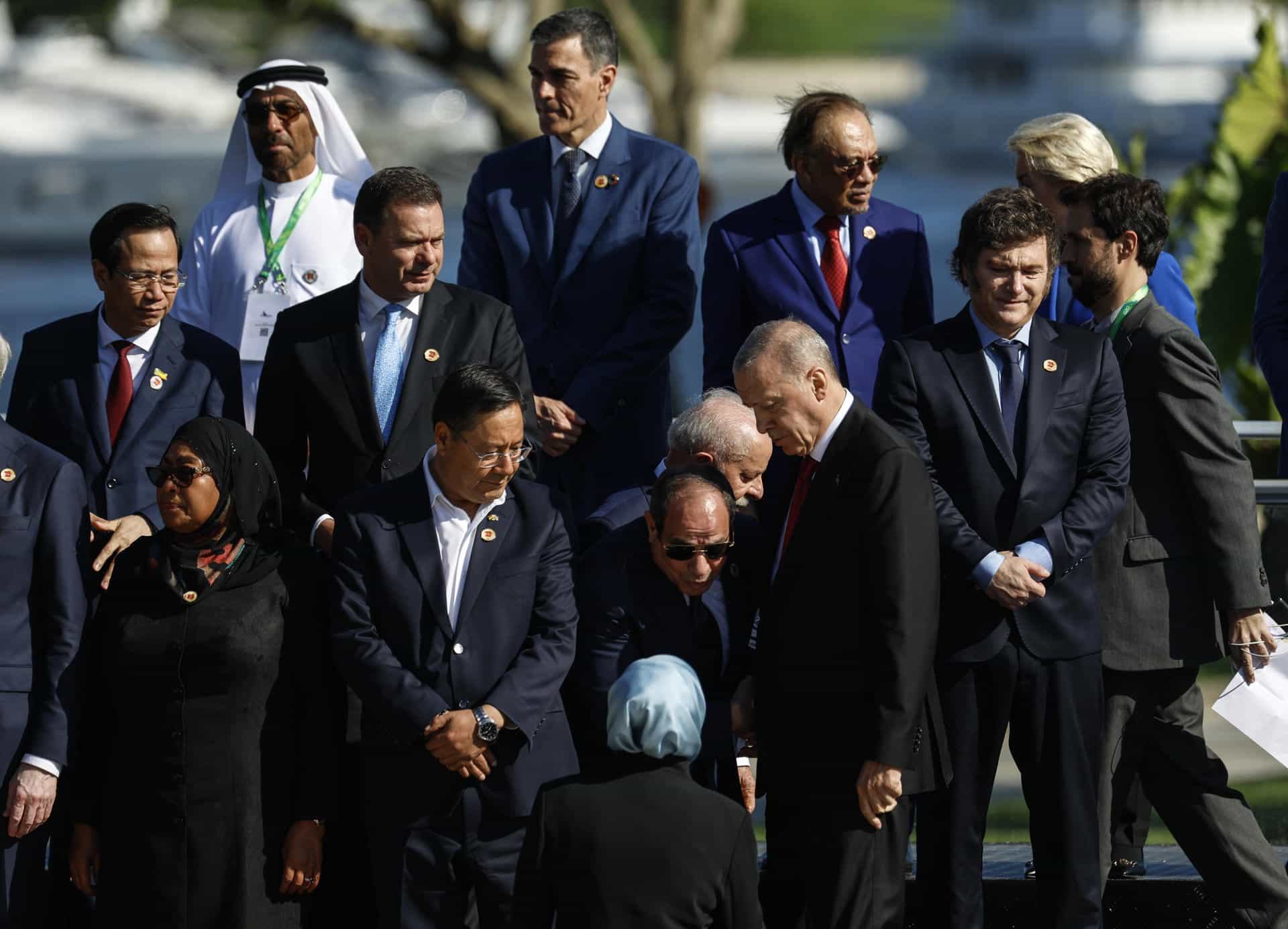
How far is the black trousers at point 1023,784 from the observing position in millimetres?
4797

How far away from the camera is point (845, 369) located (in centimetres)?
536

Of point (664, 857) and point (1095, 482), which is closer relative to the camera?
point (664, 857)

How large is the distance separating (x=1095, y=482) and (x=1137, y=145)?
5.43 m

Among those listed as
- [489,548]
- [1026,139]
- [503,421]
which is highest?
[1026,139]

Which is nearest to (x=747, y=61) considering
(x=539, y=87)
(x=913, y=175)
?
(x=913, y=175)

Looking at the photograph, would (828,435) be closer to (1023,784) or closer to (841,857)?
(841,857)

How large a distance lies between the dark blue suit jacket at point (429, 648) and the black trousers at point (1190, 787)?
1.53 m

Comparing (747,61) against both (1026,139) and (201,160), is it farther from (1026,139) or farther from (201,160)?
(1026,139)

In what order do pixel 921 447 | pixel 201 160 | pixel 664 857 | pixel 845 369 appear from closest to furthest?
pixel 664 857 < pixel 921 447 < pixel 845 369 < pixel 201 160

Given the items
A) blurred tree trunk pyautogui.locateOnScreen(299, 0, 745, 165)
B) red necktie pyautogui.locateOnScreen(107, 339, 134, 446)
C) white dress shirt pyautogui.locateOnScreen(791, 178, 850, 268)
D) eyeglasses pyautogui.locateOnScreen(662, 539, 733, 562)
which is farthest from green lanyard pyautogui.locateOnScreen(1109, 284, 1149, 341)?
blurred tree trunk pyautogui.locateOnScreen(299, 0, 745, 165)

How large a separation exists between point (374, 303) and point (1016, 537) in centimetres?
174

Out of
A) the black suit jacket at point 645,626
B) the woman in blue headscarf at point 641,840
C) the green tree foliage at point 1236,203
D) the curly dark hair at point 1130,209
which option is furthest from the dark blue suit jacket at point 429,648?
the green tree foliage at point 1236,203

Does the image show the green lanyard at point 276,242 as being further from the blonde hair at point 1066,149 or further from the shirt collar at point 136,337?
the blonde hair at point 1066,149

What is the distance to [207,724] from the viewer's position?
4.48m
